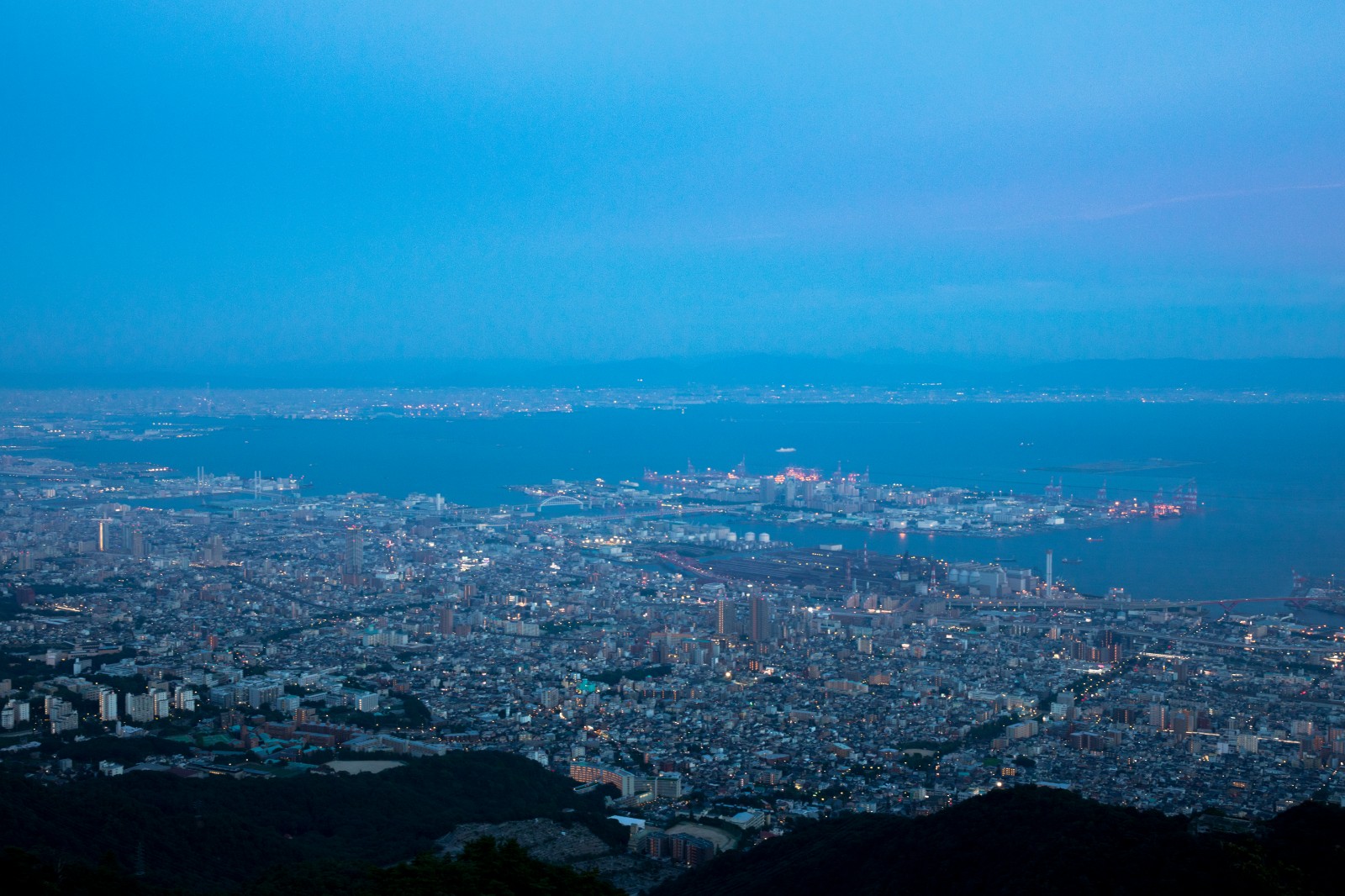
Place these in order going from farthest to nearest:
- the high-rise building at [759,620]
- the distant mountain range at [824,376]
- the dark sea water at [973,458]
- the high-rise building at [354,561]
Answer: the distant mountain range at [824,376], the dark sea water at [973,458], the high-rise building at [354,561], the high-rise building at [759,620]

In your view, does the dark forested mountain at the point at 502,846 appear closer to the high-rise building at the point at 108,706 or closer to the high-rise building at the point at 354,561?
the high-rise building at the point at 108,706

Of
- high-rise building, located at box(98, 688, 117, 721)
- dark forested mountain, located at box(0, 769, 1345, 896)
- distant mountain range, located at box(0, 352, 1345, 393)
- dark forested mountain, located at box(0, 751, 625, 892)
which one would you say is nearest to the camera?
dark forested mountain, located at box(0, 769, 1345, 896)

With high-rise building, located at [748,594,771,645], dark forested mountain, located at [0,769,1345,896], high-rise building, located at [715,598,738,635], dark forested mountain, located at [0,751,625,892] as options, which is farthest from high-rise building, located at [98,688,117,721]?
high-rise building, located at [748,594,771,645]

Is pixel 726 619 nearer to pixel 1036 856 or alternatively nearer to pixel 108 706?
pixel 108 706

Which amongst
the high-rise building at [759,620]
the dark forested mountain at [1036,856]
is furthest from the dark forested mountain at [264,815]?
the high-rise building at [759,620]

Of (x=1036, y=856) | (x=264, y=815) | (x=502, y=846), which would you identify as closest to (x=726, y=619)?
(x=264, y=815)

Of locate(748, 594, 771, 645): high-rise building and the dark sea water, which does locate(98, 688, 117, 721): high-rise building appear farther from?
the dark sea water

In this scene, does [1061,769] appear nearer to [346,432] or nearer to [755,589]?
[755,589]

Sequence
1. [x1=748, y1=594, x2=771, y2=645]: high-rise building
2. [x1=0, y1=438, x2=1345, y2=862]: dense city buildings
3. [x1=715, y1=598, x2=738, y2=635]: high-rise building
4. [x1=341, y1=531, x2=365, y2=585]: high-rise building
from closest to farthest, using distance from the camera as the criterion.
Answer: [x1=0, y1=438, x2=1345, y2=862]: dense city buildings → [x1=748, y1=594, x2=771, y2=645]: high-rise building → [x1=715, y1=598, x2=738, y2=635]: high-rise building → [x1=341, y1=531, x2=365, y2=585]: high-rise building
